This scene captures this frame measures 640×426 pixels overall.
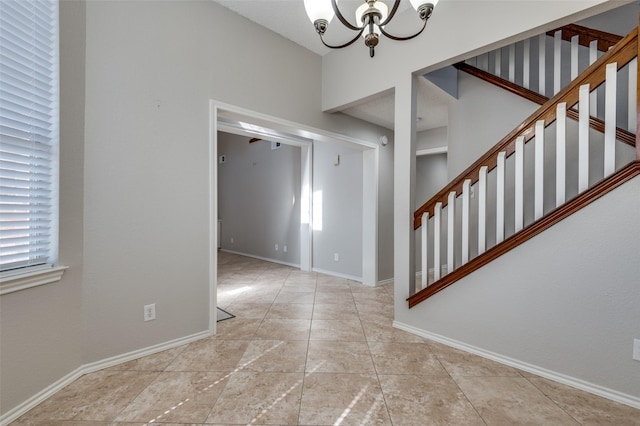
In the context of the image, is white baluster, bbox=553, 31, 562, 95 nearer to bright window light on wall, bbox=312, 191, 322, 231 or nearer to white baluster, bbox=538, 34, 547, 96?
white baluster, bbox=538, 34, 547, 96

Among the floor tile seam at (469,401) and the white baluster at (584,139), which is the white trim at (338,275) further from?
the white baluster at (584,139)

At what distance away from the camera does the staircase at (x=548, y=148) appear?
1.66m

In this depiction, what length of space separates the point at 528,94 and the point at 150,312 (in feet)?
12.7

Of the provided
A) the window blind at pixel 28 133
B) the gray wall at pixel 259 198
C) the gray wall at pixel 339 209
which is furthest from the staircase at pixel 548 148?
the gray wall at pixel 259 198

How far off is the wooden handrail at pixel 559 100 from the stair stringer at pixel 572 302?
622 millimetres

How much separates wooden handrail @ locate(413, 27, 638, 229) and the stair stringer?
622mm

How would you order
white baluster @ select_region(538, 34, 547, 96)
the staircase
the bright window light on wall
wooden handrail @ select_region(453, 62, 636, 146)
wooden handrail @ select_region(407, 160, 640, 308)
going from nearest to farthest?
wooden handrail @ select_region(407, 160, 640, 308), the staircase, wooden handrail @ select_region(453, 62, 636, 146), white baluster @ select_region(538, 34, 547, 96), the bright window light on wall

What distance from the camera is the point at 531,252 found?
1858 mm

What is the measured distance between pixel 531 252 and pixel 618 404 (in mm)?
910

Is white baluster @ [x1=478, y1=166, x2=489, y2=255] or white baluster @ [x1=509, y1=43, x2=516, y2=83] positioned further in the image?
white baluster @ [x1=509, y1=43, x2=516, y2=83]

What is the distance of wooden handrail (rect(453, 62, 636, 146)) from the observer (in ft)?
6.38

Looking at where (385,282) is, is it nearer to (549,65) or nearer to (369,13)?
(549,65)

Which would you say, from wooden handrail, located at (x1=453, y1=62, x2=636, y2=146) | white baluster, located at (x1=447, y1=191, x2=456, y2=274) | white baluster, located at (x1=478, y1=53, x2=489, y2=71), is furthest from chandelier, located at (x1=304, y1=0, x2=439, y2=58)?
white baluster, located at (x1=478, y1=53, x2=489, y2=71)

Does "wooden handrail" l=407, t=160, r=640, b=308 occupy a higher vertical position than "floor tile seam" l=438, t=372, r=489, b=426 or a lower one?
higher
